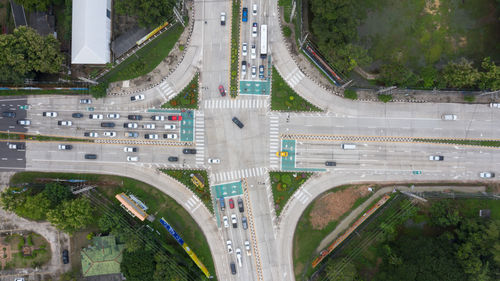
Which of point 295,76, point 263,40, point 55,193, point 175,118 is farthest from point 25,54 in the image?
point 295,76

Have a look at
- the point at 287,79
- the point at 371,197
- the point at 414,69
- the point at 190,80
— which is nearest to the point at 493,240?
the point at 371,197

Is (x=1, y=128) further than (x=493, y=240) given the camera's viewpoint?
Yes

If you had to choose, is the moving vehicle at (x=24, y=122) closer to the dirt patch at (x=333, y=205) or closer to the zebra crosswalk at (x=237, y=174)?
the zebra crosswalk at (x=237, y=174)

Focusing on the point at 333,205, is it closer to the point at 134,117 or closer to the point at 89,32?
the point at 134,117

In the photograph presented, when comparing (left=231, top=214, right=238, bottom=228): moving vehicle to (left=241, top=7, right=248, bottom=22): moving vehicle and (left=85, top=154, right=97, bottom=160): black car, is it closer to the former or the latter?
(left=85, top=154, right=97, bottom=160): black car

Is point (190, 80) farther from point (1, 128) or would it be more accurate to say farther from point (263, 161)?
point (1, 128)

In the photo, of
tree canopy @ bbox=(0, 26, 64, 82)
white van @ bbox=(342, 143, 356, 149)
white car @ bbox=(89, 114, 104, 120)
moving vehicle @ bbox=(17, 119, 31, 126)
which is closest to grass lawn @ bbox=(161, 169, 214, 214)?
white car @ bbox=(89, 114, 104, 120)
